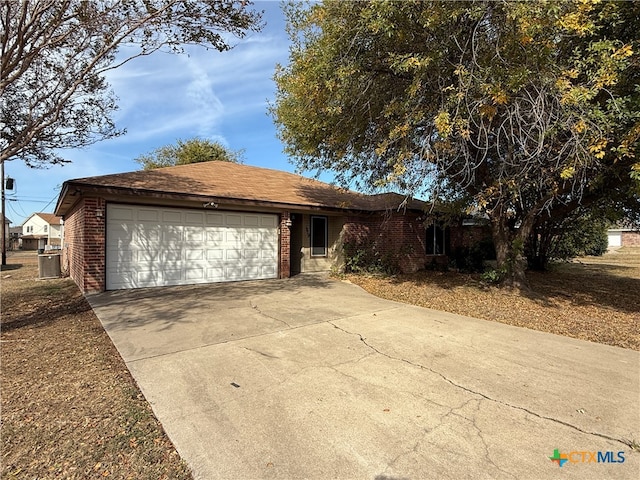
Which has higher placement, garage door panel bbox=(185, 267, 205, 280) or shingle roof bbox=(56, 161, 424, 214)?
shingle roof bbox=(56, 161, 424, 214)

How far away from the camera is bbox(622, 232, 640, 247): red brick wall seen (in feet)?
141

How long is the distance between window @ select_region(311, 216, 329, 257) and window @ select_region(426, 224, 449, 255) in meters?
4.67

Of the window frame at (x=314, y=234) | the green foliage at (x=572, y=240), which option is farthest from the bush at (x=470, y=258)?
the window frame at (x=314, y=234)

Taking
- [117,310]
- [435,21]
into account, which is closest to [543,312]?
[435,21]

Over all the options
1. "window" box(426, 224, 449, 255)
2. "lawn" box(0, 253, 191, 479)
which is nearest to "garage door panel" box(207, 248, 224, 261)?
"lawn" box(0, 253, 191, 479)

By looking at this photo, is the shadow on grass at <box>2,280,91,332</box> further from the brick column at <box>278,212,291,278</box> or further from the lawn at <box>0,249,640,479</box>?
the brick column at <box>278,212,291,278</box>

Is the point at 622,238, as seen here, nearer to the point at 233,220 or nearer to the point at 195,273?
the point at 233,220

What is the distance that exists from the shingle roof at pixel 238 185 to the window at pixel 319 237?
2.95 feet

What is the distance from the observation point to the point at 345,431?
2914 mm

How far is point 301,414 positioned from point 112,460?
1.48 metres

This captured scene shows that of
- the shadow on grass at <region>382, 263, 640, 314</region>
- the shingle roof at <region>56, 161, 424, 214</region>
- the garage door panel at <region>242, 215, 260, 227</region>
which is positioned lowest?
the shadow on grass at <region>382, 263, 640, 314</region>

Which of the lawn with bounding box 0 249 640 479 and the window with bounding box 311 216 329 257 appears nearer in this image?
the lawn with bounding box 0 249 640 479

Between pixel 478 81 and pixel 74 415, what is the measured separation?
6603mm

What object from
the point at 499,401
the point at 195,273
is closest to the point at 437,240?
the point at 195,273
